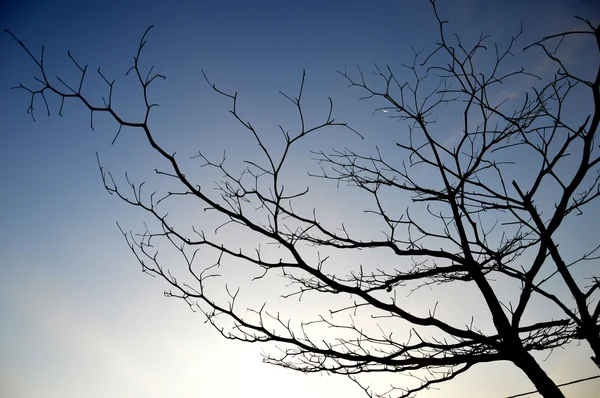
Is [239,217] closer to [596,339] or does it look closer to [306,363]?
[306,363]

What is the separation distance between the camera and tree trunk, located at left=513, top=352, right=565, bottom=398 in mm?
2783

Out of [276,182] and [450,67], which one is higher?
[450,67]

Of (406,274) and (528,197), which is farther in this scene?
(406,274)

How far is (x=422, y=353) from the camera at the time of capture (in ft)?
9.77

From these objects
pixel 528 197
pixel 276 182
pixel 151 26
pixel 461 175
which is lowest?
pixel 276 182

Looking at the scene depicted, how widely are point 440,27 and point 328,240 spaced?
2.24m

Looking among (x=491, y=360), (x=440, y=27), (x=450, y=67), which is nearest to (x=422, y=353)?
(x=491, y=360)

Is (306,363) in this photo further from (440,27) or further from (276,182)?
(440,27)

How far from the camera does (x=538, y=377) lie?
2.84 m

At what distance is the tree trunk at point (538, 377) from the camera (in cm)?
278

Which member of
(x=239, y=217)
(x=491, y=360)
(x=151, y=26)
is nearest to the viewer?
(x=151, y=26)

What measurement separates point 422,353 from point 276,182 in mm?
2078

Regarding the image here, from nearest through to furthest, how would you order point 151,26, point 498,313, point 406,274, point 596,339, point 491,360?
point 151,26 → point 596,339 → point 491,360 → point 498,313 → point 406,274

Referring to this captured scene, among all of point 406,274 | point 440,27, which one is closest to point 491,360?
point 406,274
